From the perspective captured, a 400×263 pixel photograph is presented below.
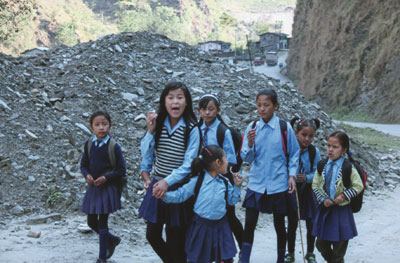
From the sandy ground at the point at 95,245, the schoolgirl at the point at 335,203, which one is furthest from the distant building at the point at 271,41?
the schoolgirl at the point at 335,203

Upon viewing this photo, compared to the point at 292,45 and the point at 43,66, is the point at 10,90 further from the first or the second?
the point at 292,45

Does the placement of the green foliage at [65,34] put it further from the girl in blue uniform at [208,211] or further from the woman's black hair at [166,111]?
the girl in blue uniform at [208,211]

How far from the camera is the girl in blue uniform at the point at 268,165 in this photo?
3828mm

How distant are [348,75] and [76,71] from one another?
23.2 metres

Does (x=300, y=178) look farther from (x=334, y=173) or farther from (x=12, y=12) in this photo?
(x=12, y=12)

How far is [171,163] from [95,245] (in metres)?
2.16

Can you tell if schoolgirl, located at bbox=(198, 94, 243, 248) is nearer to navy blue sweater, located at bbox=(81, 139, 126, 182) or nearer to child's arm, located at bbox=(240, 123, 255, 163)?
child's arm, located at bbox=(240, 123, 255, 163)

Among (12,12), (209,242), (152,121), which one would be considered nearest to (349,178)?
(209,242)

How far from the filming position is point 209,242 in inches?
122

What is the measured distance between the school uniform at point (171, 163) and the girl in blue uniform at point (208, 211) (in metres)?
0.09

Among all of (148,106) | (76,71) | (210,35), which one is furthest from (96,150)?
(210,35)

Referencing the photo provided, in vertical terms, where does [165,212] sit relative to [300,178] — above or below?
below

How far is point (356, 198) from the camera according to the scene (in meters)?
3.58

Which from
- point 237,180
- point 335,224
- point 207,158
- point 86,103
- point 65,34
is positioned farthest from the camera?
point 65,34
